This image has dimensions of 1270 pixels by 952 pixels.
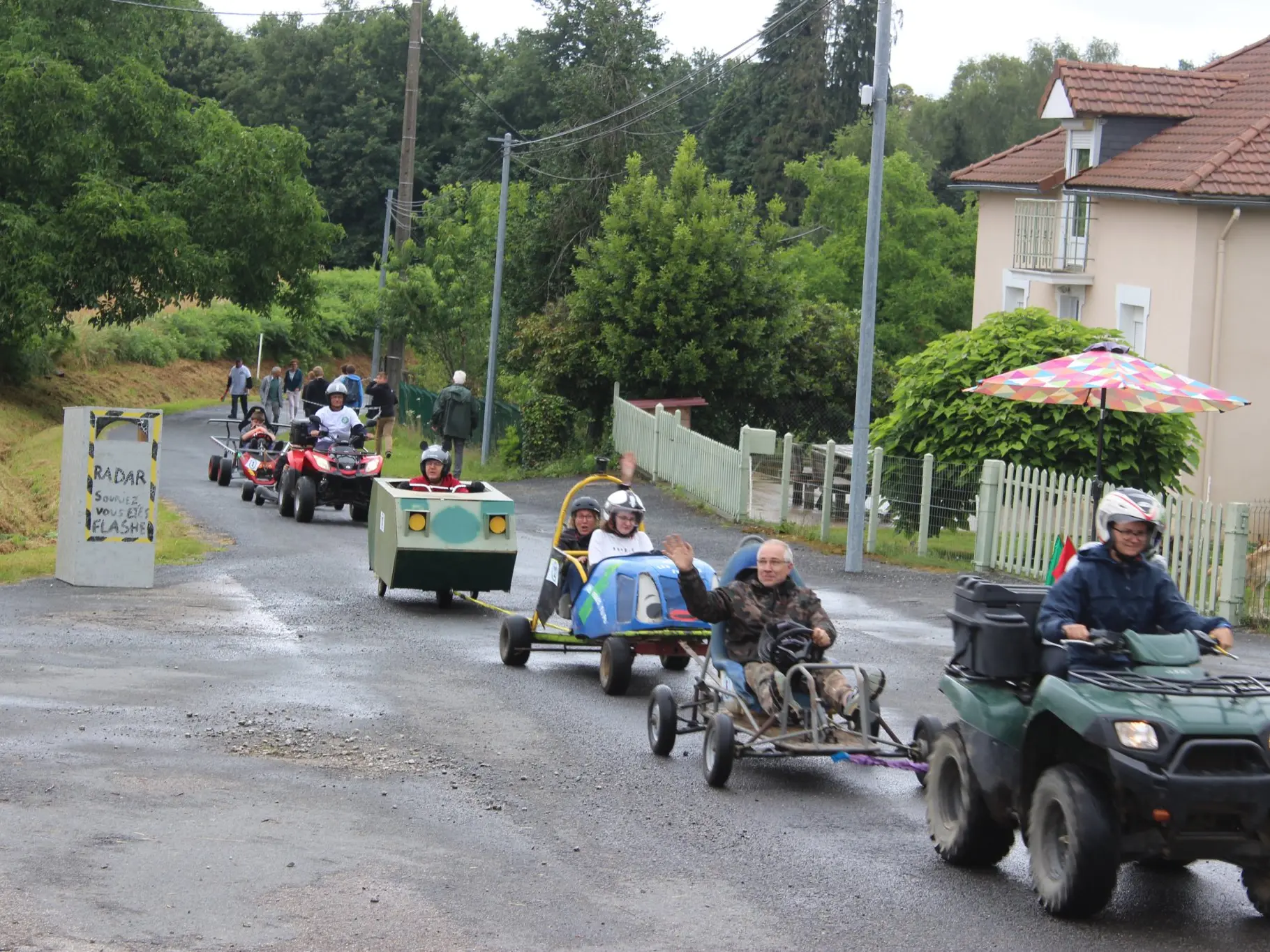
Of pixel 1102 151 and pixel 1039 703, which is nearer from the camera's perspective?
pixel 1039 703

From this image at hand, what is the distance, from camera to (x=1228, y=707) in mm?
6746

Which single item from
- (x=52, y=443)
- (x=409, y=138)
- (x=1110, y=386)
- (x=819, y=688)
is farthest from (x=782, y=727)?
(x=409, y=138)

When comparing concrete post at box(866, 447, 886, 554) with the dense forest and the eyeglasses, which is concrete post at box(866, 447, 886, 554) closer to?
the dense forest

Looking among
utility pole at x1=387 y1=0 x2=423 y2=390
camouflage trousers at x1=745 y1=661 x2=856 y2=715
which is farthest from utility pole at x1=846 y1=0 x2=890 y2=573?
utility pole at x1=387 y1=0 x2=423 y2=390

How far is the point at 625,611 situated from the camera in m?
12.1

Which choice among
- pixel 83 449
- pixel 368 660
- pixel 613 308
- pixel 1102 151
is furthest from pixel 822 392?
pixel 368 660

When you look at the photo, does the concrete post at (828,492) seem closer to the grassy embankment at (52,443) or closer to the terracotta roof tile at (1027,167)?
the grassy embankment at (52,443)

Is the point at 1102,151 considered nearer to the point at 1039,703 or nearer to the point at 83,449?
the point at 83,449

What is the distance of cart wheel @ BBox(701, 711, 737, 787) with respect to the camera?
30.4 feet

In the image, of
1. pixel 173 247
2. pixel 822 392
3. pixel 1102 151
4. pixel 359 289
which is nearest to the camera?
pixel 1102 151

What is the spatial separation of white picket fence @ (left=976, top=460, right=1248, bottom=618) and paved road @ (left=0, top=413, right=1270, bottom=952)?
7.59 feet

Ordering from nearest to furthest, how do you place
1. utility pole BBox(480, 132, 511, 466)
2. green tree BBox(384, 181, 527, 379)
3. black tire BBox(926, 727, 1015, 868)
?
black tire BBox(926, 727, 1015, 868)
utility pole BBox(480, 132, 511, 466)
green tree BBox(384, 181, 527, 379)

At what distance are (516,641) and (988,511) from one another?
8.16 meters

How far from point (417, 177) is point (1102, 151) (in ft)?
184
